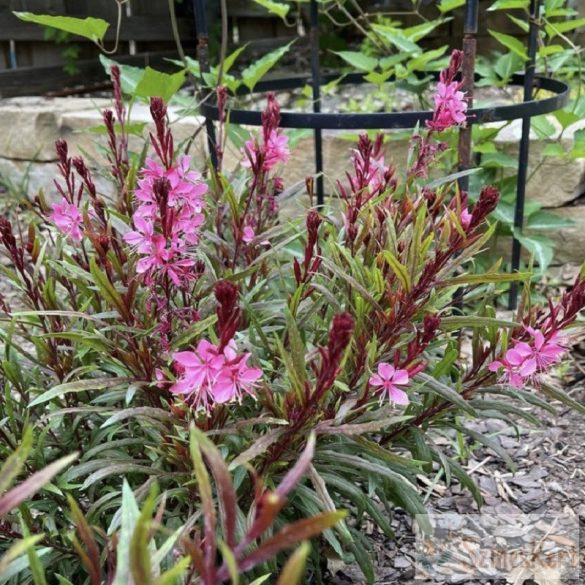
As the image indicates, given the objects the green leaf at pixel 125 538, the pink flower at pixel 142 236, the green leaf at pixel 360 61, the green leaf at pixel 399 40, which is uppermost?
the green leaf at pixel 399 40

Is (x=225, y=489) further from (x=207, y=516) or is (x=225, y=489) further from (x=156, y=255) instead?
(x=156, y=255)

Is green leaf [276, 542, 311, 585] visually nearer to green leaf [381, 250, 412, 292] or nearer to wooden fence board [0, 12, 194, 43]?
green leaf [381, 250, 412, 292]

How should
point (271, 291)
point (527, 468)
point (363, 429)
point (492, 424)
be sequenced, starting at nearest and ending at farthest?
point (363, 429), point (271, 291), point (527, 468), point (492, 424)

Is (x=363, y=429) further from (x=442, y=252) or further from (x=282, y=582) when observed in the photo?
(x=282, y=582)

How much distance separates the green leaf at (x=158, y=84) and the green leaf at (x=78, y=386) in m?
0.97

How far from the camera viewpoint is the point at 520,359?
4.24 feet

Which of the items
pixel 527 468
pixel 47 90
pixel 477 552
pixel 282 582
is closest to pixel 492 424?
pixel 527 468

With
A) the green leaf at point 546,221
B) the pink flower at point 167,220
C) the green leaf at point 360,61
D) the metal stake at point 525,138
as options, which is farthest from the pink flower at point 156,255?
the green leaf at point 546,221

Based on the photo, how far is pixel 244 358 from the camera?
3.17ft

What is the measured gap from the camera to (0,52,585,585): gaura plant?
1.16 metres

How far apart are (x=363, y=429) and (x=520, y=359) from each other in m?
0.37

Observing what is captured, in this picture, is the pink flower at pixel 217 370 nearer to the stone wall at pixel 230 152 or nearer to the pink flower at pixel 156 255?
the pink flower at pixel 156 255

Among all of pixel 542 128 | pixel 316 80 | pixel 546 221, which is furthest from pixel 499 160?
pixel 316 80

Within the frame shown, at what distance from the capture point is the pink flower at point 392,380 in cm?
115
